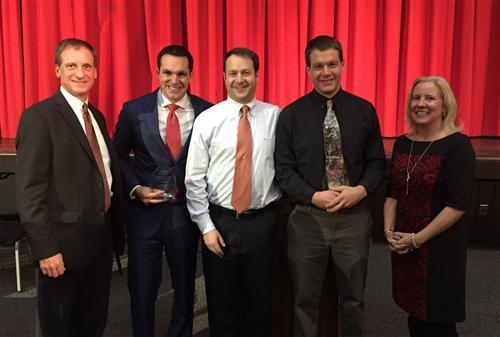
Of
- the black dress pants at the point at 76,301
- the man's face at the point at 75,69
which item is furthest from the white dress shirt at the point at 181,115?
the black dress pants at the point at 76,301

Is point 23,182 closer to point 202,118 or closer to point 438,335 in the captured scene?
point 202,118

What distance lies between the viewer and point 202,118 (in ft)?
5.46

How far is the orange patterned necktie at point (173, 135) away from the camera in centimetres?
173

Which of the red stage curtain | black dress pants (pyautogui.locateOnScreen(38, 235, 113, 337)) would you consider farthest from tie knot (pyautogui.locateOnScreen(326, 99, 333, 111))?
the red stage curtain

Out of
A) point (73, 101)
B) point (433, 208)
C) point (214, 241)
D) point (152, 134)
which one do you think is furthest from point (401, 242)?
point (73, 101)

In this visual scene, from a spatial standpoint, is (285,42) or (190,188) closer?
(190,188)

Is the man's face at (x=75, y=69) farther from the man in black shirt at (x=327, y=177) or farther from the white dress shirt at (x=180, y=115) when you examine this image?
the man in black shirt at (x=327, y=177)

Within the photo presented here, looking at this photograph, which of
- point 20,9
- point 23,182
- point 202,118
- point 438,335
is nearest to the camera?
point 23,182

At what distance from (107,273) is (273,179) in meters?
0.72

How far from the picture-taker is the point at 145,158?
1751 millimetres

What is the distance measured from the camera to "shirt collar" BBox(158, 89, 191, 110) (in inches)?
69.7

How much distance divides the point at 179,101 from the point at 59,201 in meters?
0.64

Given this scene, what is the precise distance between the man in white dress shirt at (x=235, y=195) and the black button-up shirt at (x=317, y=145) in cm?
9

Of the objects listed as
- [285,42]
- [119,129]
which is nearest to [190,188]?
[119,129]
